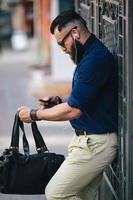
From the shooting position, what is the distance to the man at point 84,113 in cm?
515

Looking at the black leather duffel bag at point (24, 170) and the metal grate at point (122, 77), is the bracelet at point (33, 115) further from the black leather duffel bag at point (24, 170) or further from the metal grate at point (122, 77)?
the metal grate at point (122, 77)

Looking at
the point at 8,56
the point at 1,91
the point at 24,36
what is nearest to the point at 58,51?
the point at 1,91

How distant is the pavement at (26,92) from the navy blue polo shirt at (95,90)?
90.0 inches

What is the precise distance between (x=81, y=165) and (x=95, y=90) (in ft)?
1.89

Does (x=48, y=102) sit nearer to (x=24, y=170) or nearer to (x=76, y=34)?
(x=24, y=170)

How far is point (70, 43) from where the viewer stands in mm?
5262

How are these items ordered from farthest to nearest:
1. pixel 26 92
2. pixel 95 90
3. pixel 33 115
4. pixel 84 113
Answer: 1. pixel 26 92
2. pixel 33 115
3. pixel 84 113
4. pixel 95 90

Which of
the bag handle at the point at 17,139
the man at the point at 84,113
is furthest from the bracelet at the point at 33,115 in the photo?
the bag handle at the point at 17,139

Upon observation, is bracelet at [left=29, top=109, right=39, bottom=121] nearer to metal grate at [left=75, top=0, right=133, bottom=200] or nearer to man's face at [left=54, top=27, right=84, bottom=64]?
man's face at [left=54, top=27, right=84, bottom=64]

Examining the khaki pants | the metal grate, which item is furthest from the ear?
the khaki pants

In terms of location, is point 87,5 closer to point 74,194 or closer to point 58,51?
point 74,194

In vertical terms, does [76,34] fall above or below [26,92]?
above

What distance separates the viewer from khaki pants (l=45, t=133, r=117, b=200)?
209 inches

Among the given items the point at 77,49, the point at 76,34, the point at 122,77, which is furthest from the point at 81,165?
the point at 76,34
